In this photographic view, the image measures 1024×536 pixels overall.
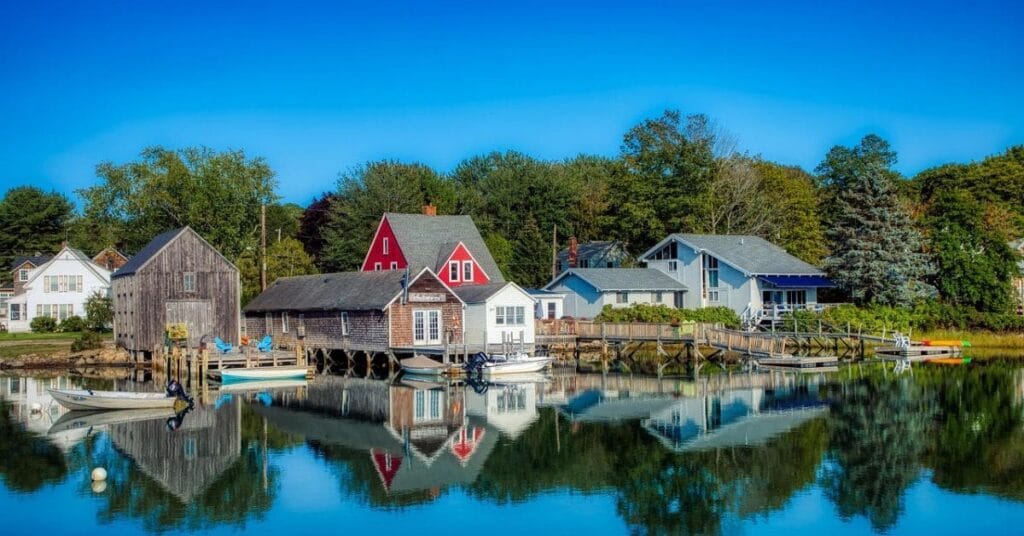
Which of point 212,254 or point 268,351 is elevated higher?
point 212,254

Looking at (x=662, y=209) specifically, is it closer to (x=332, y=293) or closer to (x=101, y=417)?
(x=332, y=293)

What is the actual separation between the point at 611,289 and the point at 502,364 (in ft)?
50.9

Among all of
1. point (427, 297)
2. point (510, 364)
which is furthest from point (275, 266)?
point (510, 364)

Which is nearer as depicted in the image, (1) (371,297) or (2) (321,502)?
(2) (321,502)

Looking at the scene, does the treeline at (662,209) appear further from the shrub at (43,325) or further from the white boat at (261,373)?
the white boat at (261,373)

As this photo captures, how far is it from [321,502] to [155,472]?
538cm

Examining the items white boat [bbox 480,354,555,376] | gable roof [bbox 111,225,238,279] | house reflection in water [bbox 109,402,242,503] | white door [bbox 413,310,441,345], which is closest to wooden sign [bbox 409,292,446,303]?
white door [bbox 413,310,441,345]

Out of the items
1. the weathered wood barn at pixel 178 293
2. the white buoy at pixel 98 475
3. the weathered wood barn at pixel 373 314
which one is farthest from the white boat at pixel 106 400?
the weathered wood barn at pixel 178 293

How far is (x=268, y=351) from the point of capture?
4697 centimetres

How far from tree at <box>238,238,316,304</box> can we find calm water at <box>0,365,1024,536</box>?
83.6 feet

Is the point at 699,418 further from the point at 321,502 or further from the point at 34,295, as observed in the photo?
the point at 34,295

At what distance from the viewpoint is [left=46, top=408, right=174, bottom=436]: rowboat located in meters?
31.4

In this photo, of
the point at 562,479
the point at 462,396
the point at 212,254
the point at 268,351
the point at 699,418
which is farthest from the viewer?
the point at 212,254

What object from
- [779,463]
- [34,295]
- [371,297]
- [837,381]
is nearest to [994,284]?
[837,381]
